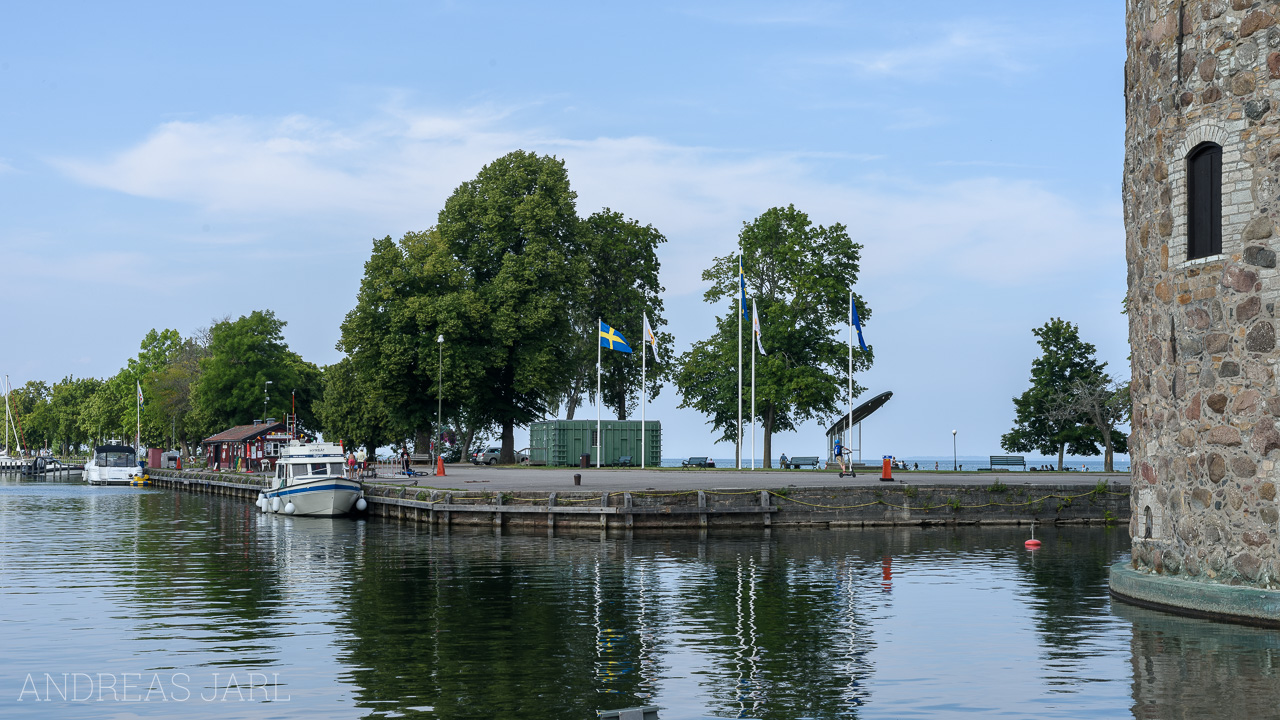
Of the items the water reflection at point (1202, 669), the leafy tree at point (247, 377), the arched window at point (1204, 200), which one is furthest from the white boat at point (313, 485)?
the leafy tree at point (247, 377)

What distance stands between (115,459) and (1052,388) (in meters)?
84.6

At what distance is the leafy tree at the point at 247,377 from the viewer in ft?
354

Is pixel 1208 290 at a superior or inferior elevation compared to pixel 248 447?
superior

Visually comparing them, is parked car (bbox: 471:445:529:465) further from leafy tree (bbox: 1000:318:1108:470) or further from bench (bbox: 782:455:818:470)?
leafy tree (bbox: 1000:318:1108:470)

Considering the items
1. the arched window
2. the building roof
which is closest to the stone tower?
the arched window

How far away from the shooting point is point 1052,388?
77.9 meters

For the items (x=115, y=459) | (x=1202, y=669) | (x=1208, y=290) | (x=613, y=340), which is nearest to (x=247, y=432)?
(x=115, y=459)

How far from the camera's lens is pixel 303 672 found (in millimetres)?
15758

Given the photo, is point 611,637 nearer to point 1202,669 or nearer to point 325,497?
point 1202,669

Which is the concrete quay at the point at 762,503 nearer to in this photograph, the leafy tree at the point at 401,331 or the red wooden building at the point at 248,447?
the leafy tree at the point at 401,331

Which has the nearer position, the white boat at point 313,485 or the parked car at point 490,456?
the white boat at point 313,485

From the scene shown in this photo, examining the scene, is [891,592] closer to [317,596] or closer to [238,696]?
[317,596]

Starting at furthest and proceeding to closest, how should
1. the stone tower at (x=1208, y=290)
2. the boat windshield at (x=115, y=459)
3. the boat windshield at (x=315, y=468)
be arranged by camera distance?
the boat windshield at (x=115, y=459) → the boat windshield at (x=315, y=468) → the stone tower at (x=1208, y=290)

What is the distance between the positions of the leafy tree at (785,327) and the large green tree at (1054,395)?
17.1 meters
